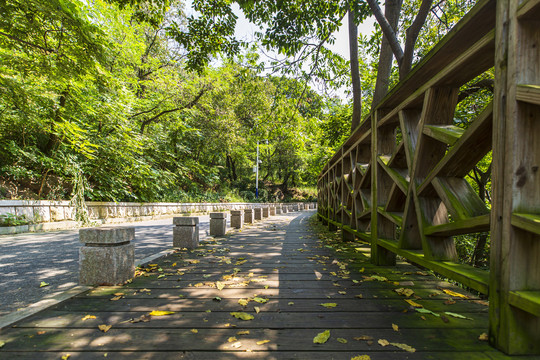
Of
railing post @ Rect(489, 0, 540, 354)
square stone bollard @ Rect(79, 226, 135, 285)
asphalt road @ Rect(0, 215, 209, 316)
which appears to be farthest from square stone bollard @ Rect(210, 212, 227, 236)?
railing post @ Rect(489, 0, 540, 354)

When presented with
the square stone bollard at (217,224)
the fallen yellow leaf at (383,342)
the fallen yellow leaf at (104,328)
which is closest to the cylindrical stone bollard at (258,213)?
the square stone bollard at (217,224)

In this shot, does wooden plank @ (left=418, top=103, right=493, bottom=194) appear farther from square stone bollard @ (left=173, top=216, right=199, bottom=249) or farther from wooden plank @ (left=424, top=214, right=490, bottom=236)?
square stone bollard @ (left=173, top=216, right=199, bottom=249)

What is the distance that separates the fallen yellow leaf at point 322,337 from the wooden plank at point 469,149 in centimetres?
148

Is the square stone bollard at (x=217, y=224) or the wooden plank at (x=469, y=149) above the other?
the wooden plank at (x=469, y=149)

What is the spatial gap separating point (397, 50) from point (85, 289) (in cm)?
649

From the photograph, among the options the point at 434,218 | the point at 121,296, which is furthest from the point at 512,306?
the point at 121,296

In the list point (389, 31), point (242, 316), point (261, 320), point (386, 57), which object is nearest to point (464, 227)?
point (261, 320)

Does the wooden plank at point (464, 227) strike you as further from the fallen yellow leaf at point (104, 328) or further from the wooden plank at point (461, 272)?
the fallen yellow leaf at point (104, 328)

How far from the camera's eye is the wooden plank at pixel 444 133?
1956 millimetres

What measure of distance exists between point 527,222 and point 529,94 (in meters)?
0.67

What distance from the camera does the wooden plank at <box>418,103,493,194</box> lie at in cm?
168

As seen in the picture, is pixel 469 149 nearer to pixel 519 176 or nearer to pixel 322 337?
pixel 519 176

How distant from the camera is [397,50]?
5352mm

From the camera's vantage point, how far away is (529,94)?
136 centimetres
